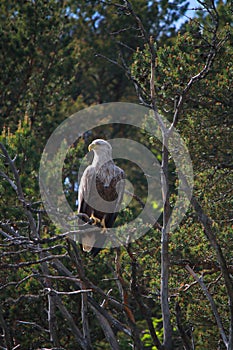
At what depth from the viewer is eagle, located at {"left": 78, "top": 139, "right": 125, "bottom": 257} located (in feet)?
24.2

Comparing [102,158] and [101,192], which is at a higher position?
[102,158]

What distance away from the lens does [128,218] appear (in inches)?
325

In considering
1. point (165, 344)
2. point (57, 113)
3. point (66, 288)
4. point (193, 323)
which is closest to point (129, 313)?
point (165, 344)

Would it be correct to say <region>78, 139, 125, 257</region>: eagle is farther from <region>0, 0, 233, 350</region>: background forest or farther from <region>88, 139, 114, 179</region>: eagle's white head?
<region>0, 0, 233, 350</region>: background forest

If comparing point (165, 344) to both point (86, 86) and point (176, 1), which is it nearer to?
point (176, 1)

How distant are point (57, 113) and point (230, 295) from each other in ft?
26.5

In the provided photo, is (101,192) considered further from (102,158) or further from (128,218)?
(128,218)

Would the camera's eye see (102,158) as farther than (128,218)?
No

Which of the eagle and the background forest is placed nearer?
the background forest

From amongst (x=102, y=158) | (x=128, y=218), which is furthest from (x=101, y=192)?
(x=128, y=218)

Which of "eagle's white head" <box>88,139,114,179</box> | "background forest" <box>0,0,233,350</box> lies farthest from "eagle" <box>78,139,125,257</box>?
"background forest" <box>0,0,233,350</box>

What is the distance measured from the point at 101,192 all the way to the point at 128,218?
906mm

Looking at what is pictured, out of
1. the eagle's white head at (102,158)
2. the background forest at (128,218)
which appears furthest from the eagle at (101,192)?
the background forest at (128,218)

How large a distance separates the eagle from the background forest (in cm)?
41
